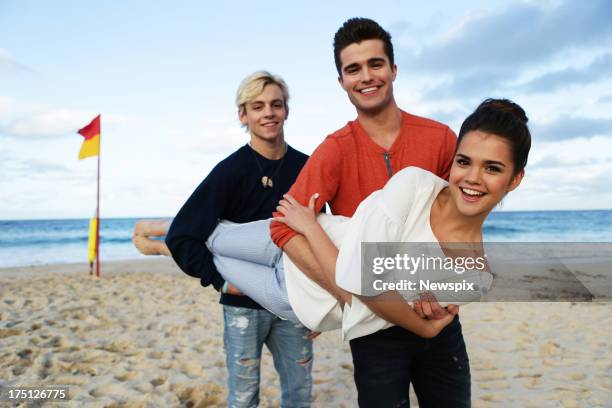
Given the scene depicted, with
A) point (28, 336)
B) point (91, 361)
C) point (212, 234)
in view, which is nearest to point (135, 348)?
point (91, 361)

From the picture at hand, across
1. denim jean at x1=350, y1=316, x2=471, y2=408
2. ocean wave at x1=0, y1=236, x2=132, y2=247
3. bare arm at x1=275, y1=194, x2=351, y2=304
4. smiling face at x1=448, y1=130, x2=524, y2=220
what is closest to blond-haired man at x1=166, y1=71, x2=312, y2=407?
bare arm at x1=275, y1=194, x2=351, y2=304

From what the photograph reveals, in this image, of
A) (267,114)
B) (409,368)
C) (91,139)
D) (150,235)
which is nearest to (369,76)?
(267,114)

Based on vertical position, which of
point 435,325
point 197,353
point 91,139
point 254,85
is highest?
point 91,139

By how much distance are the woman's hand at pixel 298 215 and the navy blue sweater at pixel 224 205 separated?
59cm

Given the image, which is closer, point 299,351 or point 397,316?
point 397,316

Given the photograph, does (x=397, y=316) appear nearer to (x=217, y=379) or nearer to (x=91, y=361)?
(x=217, y=379)

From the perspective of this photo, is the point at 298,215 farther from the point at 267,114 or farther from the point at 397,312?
the point at 267,114

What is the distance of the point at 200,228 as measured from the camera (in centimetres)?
230

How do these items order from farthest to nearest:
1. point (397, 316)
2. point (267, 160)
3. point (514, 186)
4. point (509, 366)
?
point (509, 366)
point (267, 160)
point (514, 186)
point (397, 316)

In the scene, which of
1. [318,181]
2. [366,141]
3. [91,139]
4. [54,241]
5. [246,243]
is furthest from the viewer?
[54,241]

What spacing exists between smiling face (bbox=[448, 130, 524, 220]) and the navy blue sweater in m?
1.07

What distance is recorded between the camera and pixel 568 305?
6.47m

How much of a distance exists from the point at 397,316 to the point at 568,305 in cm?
598

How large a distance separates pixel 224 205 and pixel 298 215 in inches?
28.3
